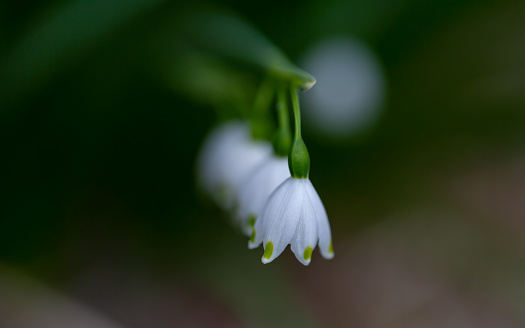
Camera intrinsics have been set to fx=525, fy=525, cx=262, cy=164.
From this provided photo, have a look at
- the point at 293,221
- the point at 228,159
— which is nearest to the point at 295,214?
the point at 293,221

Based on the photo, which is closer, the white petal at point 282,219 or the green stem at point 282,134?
the white petal at point 282,219

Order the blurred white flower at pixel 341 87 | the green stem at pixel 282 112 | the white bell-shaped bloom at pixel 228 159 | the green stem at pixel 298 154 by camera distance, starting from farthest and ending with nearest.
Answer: the blurred white flower at pixel 341 87 → the white bell-shaped bloom at pixel 228 159 → the green stem at pixel 282 112 → the green stem at pixel 298 154

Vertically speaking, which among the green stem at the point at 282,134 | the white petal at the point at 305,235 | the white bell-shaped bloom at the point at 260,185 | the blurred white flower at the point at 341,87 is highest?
the blurred white flower at the point at 341,87

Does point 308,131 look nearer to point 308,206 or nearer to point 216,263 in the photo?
point 216,263

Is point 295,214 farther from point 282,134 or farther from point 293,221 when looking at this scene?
point 282,134

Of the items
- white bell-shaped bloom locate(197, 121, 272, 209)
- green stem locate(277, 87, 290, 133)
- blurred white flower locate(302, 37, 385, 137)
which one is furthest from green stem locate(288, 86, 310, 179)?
blurred white flower locate(302, 37, 385, 137)

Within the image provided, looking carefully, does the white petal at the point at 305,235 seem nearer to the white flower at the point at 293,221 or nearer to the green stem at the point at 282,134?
the white flower at the point at 293,221

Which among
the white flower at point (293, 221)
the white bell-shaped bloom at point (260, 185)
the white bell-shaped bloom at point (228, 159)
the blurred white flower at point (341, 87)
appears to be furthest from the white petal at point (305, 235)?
the blurred white flower at point (341, 87)
